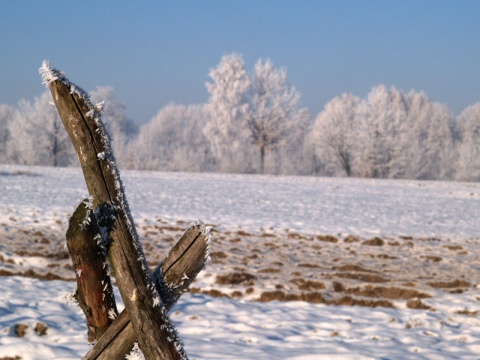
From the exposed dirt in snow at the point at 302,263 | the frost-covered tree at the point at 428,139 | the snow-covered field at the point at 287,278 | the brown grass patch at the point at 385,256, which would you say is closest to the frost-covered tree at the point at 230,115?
the frost-covered tree at the point at 428,139

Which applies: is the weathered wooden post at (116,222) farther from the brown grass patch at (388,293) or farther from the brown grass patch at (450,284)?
the brown grass patch at (450,284)

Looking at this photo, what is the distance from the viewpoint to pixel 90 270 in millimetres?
2262

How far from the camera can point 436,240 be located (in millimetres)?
13836

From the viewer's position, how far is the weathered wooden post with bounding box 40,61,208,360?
2215mm

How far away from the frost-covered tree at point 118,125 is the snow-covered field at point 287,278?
985 inches

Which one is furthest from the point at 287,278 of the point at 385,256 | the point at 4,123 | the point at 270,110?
the point at 4,123

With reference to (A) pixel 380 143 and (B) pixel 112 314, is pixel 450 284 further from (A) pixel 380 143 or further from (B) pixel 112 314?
(A) pixel 380 143

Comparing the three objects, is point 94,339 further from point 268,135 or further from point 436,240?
point 268,135

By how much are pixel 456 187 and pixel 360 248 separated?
2171 centimetres

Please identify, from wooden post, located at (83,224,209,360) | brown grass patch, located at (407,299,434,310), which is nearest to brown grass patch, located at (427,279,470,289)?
brown grass patch, located at (407,299,434,310)

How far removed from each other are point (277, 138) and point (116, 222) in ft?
142

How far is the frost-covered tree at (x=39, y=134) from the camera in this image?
50844mm

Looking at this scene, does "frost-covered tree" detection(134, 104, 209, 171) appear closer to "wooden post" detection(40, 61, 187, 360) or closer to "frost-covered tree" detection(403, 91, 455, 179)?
"frost-covered tree" detection(403, 91, 455, 179)

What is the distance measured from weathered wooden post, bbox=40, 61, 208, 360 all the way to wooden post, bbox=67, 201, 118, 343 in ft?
0.19
